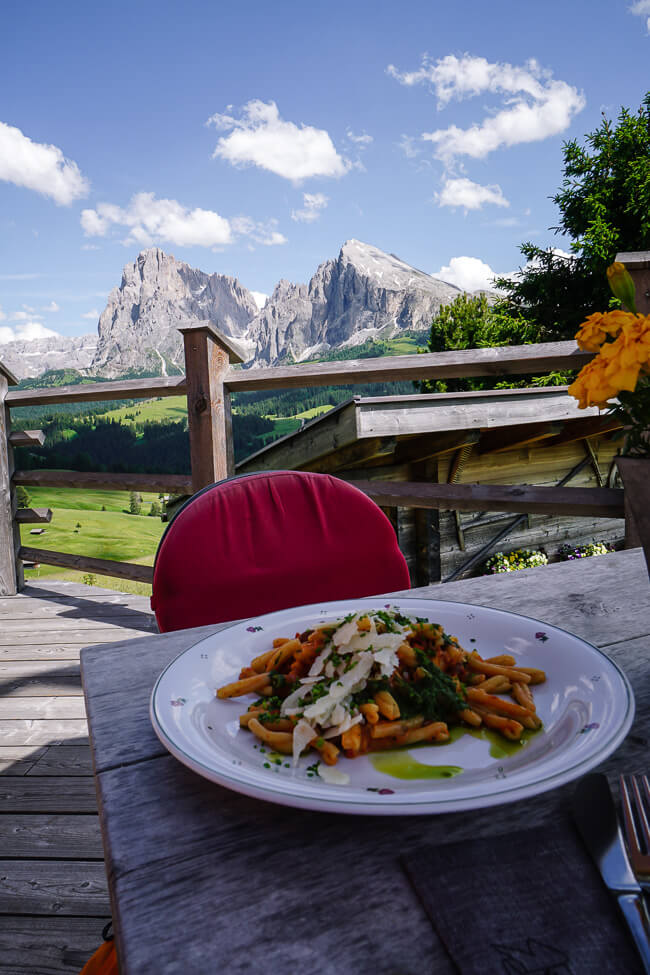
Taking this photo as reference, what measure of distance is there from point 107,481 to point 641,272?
2.63m

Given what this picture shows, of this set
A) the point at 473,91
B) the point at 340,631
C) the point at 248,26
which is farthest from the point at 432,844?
the point at 473,91

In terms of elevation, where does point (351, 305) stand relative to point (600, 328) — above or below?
above

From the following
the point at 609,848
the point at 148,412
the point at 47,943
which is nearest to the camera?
the point at 609,848

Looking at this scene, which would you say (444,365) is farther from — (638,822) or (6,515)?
(6,515)

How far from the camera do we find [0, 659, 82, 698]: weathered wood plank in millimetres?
2084

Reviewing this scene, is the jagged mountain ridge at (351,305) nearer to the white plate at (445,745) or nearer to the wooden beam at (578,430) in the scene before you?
the wooden beam at (578,430)

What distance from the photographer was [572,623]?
80 cm

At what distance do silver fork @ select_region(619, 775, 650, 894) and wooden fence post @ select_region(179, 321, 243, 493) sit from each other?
2264 millimetres

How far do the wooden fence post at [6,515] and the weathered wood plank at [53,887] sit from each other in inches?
91.9

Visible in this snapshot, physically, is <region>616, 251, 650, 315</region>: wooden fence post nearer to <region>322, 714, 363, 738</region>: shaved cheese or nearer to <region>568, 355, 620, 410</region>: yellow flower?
<region>568, 355, 620, 410</region>: yellow flower

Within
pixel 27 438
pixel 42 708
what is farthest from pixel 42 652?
pixel 27 438

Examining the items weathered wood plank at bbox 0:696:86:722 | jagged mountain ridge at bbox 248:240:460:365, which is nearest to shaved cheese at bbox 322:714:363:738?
weathered wood plank at bbox 0:696:86:722

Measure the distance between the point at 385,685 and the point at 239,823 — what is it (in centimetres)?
16

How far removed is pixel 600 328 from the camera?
0.58 metres
